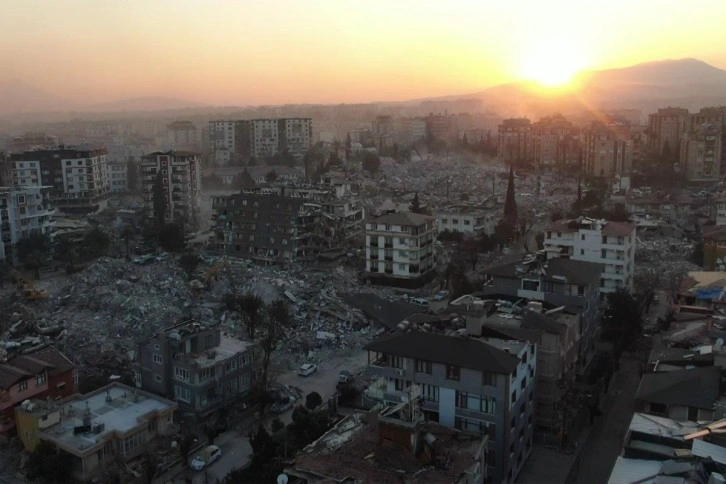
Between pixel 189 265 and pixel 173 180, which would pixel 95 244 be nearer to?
pixel 189 265

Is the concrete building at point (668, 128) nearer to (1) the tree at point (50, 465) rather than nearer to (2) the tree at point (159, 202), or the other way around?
(2) the tree at point (159, 202)

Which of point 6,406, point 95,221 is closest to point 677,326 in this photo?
point 6,406

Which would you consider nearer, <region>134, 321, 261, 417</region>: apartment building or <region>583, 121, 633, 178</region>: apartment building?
<region>134, 321, 261, 417</region>: apartment building

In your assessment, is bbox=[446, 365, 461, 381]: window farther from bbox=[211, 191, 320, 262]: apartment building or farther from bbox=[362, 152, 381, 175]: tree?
bbox=[362, 152, 381, 175]: tree

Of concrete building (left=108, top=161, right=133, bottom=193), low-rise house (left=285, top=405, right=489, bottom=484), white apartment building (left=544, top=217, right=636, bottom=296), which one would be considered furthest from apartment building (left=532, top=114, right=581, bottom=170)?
low-rise house (left=285, top=405, right=489, bottom=484)

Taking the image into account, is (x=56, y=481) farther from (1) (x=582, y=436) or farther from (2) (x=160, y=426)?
(1) (x=582, y=436)

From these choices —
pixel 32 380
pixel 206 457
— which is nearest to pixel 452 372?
pixel 206 457
